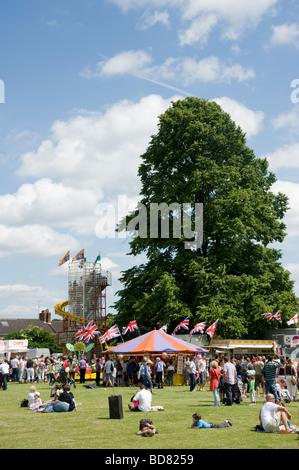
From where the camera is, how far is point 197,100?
42.2 meters

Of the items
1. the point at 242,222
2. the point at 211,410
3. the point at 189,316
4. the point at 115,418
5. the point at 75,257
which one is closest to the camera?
the point at 115,418

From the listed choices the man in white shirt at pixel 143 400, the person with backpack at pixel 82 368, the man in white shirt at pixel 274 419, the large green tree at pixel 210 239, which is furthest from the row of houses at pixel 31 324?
the man in white shirt at pixel 274 419

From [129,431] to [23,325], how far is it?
325 ft

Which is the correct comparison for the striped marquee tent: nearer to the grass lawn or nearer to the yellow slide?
the grass lawn

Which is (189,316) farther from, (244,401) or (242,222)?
(244,401)

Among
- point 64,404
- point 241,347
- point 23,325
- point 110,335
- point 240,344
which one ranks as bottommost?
point 64,404

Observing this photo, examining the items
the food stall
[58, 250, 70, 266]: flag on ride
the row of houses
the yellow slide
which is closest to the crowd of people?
the food stall

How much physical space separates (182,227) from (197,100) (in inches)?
397

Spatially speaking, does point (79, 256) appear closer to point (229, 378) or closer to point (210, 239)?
point (210, 239)

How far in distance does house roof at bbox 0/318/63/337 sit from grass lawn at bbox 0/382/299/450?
3526 inches

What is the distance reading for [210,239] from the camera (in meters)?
39.7

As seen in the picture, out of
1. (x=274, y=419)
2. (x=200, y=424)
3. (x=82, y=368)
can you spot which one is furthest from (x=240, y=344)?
(x=274, y=419)

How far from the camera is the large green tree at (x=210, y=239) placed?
3694 centimetres
